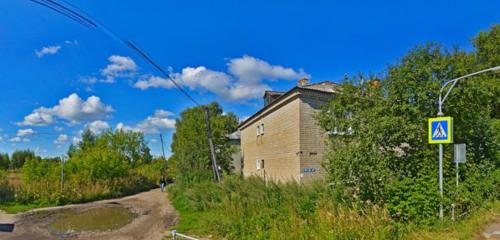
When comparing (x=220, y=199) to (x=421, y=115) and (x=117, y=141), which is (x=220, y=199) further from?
(x=117, y=141)

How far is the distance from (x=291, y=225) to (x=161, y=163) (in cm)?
3407

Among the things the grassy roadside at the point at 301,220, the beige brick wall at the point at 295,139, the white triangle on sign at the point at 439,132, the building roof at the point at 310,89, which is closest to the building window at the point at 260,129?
the building roof at the point at 310,89

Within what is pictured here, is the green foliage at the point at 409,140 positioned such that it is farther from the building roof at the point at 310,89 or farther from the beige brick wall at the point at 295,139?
the building roof at the point at 310,89

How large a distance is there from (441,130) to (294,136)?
7.80 m

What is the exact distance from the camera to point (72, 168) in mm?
23156

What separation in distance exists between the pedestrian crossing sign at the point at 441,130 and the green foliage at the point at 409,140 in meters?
0.75

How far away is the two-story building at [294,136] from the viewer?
15219mm

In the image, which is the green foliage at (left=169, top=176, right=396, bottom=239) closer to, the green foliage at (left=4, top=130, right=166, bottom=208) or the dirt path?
the dirt path

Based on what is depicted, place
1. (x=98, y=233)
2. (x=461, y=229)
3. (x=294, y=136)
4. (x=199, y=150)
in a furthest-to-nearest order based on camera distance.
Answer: (x=199, y=150) → (x=294, y=136) → (x=98, y=233) → (x=461, y=229)

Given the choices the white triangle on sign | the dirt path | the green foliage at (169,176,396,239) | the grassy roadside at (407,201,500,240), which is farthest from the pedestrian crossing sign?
the dirt path

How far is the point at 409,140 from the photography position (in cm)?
975

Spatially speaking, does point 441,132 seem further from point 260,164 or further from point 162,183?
point 162,183

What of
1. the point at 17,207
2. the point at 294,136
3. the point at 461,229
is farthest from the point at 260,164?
the point at 461,229

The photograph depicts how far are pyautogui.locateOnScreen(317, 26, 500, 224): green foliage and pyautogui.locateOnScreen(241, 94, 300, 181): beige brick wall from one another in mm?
5162
